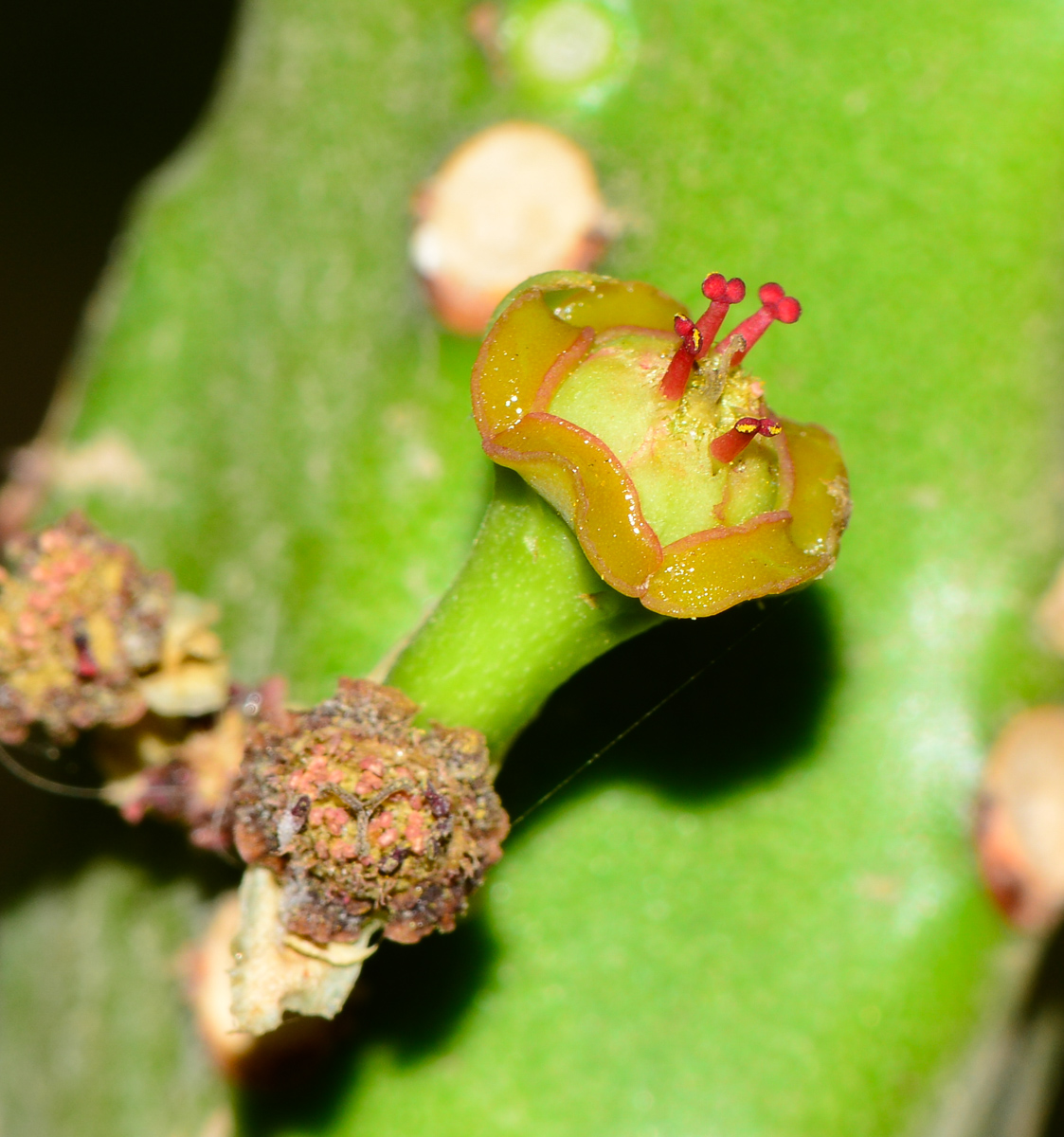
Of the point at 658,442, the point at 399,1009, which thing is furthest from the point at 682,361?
the point at 399,1009

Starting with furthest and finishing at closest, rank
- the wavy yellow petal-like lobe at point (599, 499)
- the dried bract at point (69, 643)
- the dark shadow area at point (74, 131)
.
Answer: the dark shadow area at point (74, 131) → the dried bract at point (69, 643) → the wavy yellow petal-like lobe at point (599, 499)

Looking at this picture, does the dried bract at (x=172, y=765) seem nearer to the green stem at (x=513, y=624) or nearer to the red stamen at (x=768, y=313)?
the green stem at (x=513, y=624)

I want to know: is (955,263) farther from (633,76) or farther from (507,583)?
(507,583)

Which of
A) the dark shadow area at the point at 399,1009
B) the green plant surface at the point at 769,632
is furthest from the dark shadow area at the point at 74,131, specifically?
the dark shadow area at the point at 399,1009

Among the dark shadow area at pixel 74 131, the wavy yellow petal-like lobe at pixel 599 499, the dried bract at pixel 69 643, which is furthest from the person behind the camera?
the dark shadow area at pixel 74 131

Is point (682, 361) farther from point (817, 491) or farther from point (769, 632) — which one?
point (769, 632)

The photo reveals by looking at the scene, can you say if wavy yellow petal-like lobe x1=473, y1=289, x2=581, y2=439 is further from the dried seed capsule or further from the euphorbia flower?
the dried seed capsule

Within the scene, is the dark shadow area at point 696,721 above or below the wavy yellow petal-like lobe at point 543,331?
below

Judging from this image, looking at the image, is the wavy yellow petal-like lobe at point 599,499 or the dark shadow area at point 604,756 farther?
the dark shadow area at point 604,756

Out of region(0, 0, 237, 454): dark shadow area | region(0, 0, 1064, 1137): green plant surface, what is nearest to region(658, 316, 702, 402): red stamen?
region(0, 0, 1064, 1137): green plant surface
